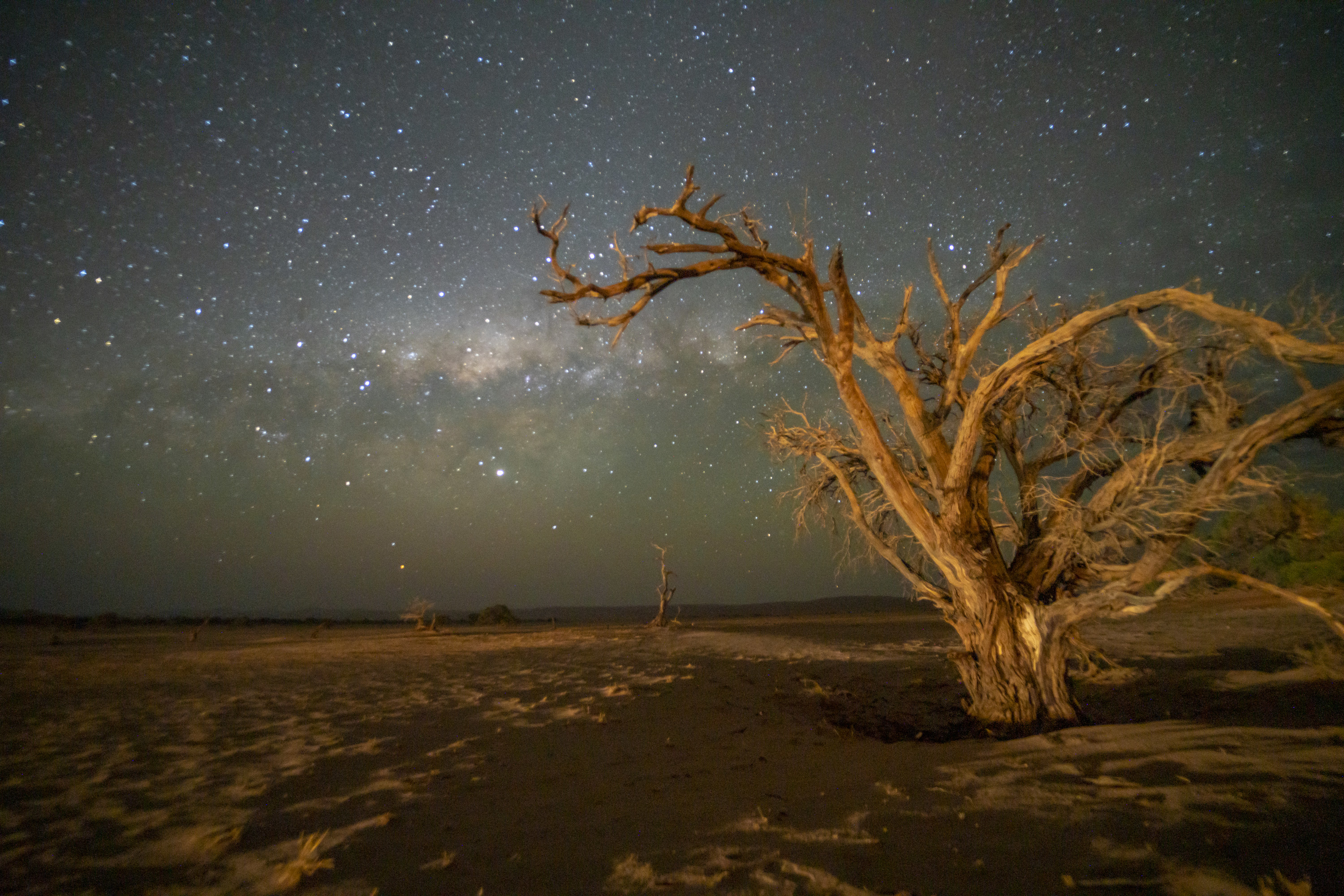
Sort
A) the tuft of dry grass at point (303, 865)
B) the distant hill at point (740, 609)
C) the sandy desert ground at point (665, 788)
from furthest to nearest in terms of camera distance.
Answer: the distant hill at point (740, 609)
the tuft of dry grass at point (303, 865)
the sandy desert ground at point (665, 788)

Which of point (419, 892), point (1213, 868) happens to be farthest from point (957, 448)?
point (419, 892)

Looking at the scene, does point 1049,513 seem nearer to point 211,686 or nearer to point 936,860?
point 936,860

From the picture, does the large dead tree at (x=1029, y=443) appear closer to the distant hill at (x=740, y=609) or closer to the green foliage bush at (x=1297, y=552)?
the green foliage bush at (x=1297, y=552)

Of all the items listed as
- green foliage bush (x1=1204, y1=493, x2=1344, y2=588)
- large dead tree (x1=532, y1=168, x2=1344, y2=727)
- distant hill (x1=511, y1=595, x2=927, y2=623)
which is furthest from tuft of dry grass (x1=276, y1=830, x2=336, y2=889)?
distant hill (x1=511, y1=595, x2=927, y2=623)

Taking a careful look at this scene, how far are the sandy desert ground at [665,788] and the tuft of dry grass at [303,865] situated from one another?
0.02 metres

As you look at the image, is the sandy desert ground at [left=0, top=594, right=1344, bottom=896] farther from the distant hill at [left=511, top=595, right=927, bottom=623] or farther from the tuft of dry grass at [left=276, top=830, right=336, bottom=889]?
the distant hill at [left=511, top=595, right=927, bottom=623]

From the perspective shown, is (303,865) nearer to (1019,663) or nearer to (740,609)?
(1019,663)

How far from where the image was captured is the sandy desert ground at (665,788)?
3.21 m

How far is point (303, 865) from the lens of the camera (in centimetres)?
343

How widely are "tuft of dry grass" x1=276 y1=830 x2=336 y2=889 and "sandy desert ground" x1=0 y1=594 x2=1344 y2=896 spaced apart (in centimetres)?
2

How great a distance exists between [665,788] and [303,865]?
2555 millimetres

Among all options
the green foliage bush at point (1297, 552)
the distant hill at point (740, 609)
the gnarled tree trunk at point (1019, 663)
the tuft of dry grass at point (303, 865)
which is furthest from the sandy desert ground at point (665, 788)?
the distant hill at point (740, 609)

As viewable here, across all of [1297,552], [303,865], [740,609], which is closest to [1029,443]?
[303,865]

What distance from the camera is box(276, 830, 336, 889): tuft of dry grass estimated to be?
10.9 feet
